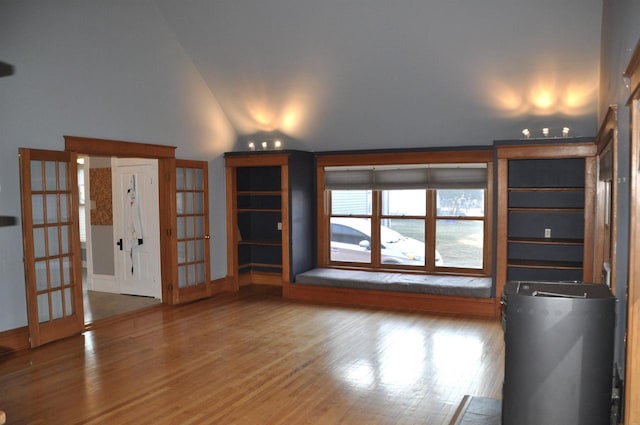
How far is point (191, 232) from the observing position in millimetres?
7664

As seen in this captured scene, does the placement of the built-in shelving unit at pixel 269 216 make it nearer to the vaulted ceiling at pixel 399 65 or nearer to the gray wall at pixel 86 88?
the vaulted ceiling at pixel 399 65

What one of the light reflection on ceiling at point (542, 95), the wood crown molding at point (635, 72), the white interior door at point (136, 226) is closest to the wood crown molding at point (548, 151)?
the light reflection on ceiling at point (542, 95)

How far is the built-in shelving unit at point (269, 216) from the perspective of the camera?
7801 millimetres

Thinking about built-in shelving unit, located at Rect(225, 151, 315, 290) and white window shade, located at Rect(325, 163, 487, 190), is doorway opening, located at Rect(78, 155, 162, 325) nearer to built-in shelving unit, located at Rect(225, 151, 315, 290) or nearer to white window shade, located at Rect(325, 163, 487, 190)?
built-in shelving unit, located at Rect(225, 151, 315, 290)

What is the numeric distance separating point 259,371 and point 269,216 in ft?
14.7

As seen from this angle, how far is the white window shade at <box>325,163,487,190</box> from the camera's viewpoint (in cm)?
738

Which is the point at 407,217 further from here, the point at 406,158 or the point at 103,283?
the point at 103,283

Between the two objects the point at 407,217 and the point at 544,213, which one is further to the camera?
the point at 407,217

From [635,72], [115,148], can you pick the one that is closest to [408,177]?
[115,148]

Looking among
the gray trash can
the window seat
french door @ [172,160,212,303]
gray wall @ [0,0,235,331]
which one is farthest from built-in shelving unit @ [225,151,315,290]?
the gray trash can

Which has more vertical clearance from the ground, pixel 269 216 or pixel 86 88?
pixel 86 88

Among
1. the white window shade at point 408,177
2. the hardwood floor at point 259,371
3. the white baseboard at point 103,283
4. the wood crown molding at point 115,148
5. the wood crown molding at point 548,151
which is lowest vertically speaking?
the hardwood floor at point 259,371

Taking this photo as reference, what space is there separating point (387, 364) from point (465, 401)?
101 centimetres

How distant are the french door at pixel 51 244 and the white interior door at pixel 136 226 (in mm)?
Result: 1735
